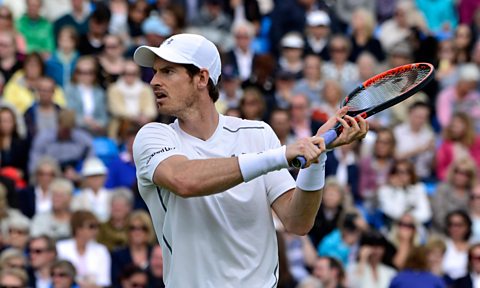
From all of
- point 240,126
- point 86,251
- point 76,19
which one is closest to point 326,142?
point 240,126

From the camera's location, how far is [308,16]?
17906 millimetres

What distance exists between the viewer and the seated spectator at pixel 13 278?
10.7 metres

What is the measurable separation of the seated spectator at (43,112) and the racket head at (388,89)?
8273mm

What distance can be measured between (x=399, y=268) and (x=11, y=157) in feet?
13.4

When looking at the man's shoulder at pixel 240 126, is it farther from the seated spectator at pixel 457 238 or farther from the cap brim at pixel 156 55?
the seated spectator at pixel 457 238

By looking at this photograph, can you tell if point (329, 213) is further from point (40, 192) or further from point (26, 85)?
point (26, 85)

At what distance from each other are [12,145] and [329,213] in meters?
3.28

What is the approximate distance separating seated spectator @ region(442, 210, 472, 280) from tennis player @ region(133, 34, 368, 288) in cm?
704

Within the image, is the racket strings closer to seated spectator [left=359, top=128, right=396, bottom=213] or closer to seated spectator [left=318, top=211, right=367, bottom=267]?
seated spectator [left=318, top=211, right=367, bottom=267]

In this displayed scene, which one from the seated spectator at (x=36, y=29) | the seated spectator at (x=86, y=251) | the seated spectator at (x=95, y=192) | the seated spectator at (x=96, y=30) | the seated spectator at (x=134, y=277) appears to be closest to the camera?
the seated spectator at (x=134, y=277)

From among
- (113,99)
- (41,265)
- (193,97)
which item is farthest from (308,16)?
(193,97)

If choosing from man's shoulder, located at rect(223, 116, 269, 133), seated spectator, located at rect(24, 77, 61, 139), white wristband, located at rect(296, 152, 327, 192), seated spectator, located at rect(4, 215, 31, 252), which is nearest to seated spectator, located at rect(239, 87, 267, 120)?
seated spectator, located at rect(24, 77, 61, 139)

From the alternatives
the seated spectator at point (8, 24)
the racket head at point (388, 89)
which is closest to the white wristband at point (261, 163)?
the racket head at point (388, 89)

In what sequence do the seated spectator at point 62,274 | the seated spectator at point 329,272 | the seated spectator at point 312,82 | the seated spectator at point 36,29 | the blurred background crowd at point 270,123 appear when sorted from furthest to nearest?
the seated spectator at point 36,29, the seated spectator at point 312,82, the blurred background crowd at point 270,123, the seated spectator at point 329,272, the seated spectator at point 62,274
